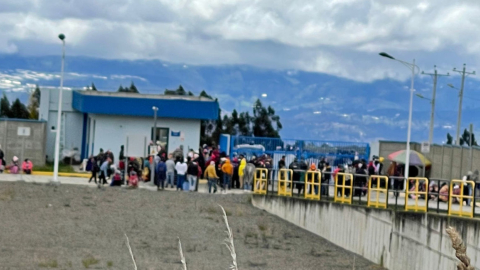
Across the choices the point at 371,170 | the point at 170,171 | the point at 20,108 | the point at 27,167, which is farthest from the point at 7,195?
the point at 20,108

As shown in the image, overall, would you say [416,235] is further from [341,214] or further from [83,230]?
[83,230]

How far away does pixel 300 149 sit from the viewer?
5288 cm

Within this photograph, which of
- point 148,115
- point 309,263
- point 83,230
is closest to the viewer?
point 309,263

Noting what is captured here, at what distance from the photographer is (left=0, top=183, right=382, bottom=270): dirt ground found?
22734 mm

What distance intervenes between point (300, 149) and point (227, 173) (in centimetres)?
1448

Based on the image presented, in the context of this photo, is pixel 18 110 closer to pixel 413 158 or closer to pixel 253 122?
pixel 253 122

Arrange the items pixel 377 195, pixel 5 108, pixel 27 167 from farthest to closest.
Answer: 1. pixel 5 108
2. pixel 27 167
3. pixel 377 195

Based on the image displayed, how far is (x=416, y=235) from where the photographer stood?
2245 centimetres

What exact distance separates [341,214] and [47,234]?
8.89 meters

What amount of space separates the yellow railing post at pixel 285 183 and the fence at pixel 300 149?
1615 cm

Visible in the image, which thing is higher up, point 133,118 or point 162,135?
point 133,118

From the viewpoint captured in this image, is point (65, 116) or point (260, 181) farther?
point (65, 116)

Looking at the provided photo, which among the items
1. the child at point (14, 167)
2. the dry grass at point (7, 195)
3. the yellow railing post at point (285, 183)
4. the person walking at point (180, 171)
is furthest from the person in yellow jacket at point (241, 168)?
the child at point (14, 167)

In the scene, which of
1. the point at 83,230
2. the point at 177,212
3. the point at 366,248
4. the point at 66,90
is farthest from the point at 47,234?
the point at 66,90
